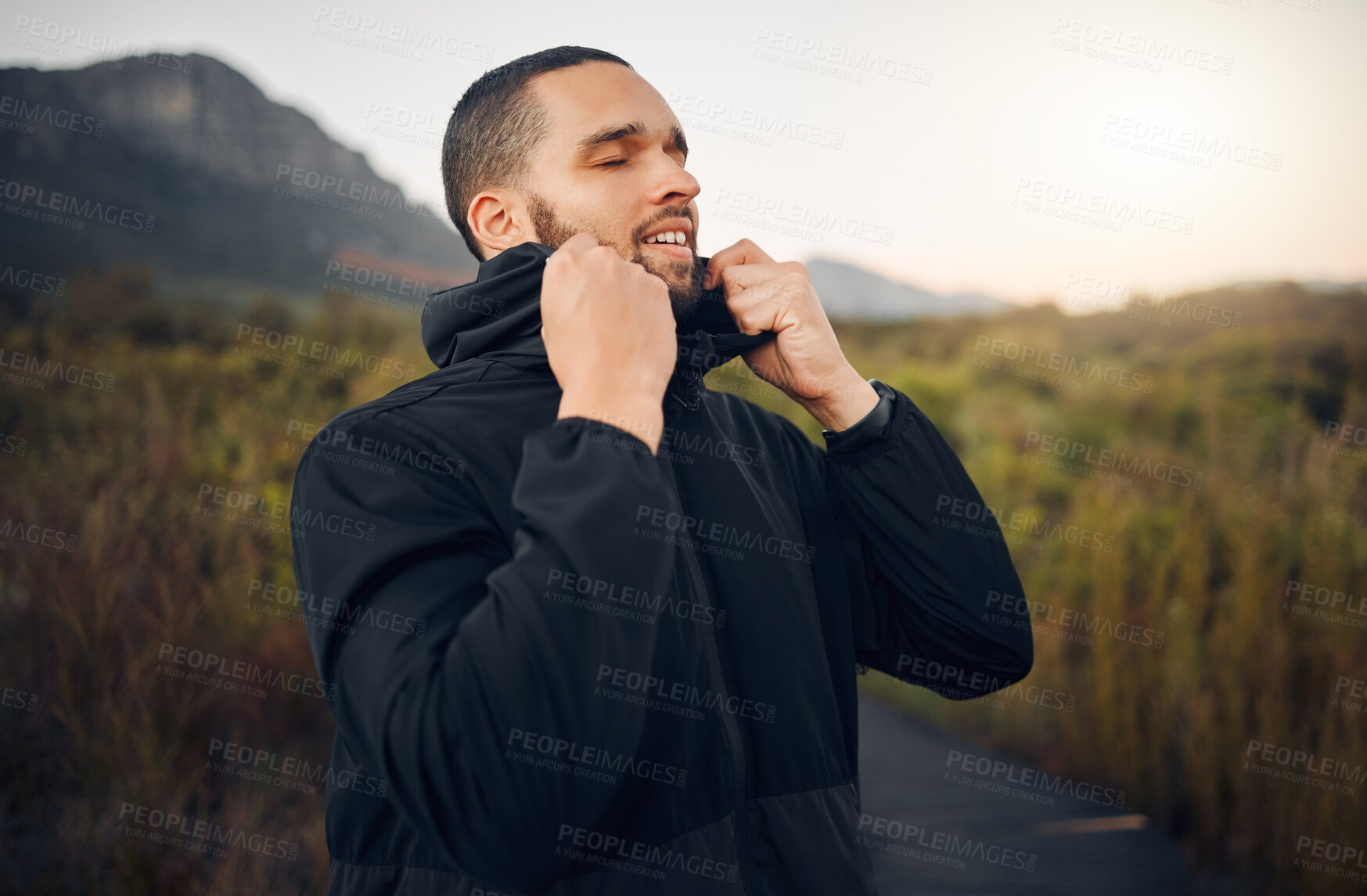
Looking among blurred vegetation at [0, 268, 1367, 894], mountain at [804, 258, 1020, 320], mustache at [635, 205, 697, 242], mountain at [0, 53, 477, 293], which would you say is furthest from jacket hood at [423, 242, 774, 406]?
mountain at [804, 258, 1020, 320]

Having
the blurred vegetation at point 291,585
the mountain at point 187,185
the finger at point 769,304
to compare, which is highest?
the mountain at point 187,185

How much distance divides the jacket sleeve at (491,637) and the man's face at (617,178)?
694mm

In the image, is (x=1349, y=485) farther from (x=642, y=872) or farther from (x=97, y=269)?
(x=97, y=269)

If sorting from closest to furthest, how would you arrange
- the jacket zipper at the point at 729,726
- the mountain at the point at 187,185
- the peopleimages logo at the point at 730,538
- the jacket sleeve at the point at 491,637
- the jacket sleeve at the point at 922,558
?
1. the jacket sleeve at the point at 491,637
2. the jacket zipper at the point at 729,726
3. the peopleimages logo at the point at 730,538
4. the jacket sleeve at the point at 922,558
5. the mountain at the point at 187,185

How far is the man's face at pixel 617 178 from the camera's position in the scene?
5.51ft

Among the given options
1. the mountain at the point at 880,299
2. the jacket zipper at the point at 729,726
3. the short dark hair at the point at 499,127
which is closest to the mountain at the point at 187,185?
the short dark hair at the point at 499,127

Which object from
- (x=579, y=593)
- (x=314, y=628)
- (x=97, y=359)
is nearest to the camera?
(x=579, y=593)

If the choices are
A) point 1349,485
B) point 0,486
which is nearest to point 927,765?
point 1349,485

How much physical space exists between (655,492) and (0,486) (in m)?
4.65

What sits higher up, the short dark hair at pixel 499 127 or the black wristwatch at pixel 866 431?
the short dark hair at pixel 499 127

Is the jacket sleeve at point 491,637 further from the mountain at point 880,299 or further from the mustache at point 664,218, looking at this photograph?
the mountain at point 880,299

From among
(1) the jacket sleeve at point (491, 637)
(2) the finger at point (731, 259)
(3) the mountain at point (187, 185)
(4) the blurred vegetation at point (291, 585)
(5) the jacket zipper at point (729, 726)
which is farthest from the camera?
(3) the mountain at point (187, 185)

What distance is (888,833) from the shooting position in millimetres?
3832

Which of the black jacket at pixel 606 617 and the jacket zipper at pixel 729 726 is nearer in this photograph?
the black jacket at pixel 606 617
